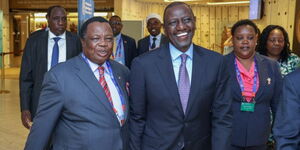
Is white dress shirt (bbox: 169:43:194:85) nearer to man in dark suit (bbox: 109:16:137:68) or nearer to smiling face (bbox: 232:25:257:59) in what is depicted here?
smiling face (bbox: 232:25:257:59)

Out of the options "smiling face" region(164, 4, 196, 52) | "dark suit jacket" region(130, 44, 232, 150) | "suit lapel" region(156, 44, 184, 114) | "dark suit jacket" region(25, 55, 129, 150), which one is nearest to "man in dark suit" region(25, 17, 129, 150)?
"dark suit jacket" region(25, 55, 129, 150)

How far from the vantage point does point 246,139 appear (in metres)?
2.94

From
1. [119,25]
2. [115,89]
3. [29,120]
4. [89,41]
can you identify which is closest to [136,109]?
[115,89]

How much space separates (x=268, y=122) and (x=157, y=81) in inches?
53.9

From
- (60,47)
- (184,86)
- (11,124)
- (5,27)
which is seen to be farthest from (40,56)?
(5,27)

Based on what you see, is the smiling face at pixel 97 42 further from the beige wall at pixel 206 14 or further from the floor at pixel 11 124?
the beige wall at pixel 206 14

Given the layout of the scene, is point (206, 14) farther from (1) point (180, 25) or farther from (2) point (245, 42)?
(1) point (180, 25)

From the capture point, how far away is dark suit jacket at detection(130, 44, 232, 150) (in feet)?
6.97

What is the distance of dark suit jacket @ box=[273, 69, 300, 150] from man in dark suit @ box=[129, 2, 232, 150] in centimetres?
57

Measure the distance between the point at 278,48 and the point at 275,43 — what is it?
0.06 m

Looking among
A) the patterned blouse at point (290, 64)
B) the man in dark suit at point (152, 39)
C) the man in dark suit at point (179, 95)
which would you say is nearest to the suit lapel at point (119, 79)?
the man in dark suit at point (179, 95)

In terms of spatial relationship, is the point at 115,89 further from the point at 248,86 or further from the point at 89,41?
the point at 248,86

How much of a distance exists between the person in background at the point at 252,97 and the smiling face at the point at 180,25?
3.01 ft

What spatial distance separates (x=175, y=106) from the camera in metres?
2.11
